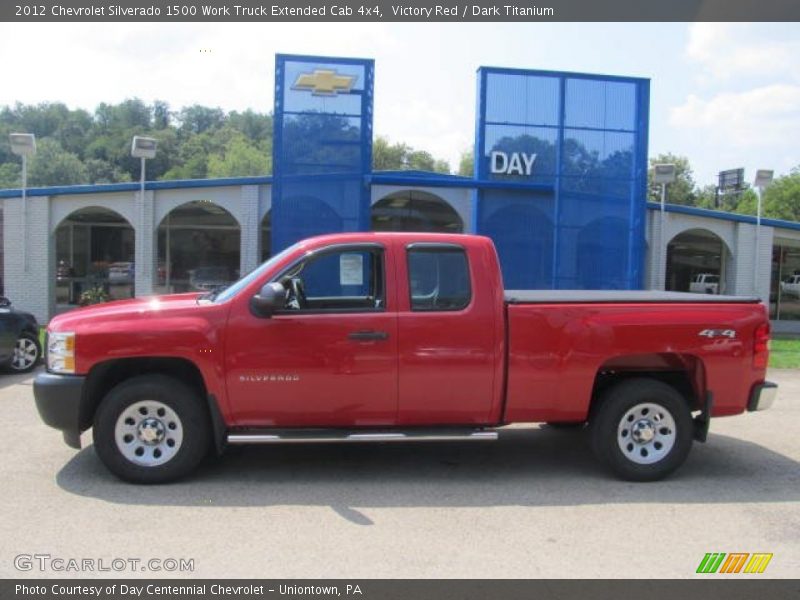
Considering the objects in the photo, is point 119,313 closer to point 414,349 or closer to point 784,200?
point 414,349

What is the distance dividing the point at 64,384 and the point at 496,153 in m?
10.7

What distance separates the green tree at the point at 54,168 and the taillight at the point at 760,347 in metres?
103

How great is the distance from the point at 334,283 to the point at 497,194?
30.1 feet

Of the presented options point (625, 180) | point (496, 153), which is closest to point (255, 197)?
point (496, 153)

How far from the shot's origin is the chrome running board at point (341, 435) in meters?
5.62

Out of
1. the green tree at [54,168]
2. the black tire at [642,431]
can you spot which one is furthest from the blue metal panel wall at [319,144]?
the green tree at [54,168]

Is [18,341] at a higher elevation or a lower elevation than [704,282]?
lower

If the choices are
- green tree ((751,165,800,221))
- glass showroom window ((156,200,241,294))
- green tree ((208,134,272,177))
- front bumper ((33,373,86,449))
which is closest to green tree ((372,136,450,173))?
green tree ((208,134,272,177))

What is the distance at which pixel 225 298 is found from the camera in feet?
19.0

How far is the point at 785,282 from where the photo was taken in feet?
71.6

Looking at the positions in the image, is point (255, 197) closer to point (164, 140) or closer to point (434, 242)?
point (434, 242)

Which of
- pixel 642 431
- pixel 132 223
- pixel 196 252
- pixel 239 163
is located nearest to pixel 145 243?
pixel 132 223

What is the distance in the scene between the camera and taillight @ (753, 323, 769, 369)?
611cm

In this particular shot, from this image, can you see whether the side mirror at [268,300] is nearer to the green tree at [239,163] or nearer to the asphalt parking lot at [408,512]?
the asphalt parking lot at [408,512]
